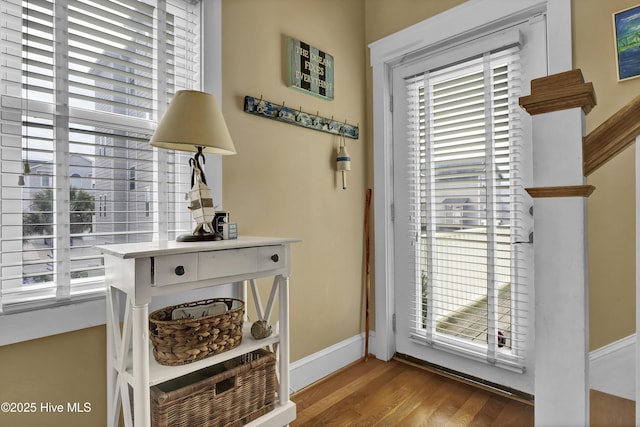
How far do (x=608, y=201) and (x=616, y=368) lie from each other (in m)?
0.79

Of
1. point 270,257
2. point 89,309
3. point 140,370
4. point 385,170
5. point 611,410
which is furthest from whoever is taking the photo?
point 385,170

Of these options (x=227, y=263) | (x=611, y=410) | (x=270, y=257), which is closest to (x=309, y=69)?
(x=270, y=257)

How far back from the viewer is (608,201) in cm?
169

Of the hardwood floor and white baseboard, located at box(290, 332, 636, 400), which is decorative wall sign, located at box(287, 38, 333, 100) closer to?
white baseboard, located at box(290, 332, 636, 400)

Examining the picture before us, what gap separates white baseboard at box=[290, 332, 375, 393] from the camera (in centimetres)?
210

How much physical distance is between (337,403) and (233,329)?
3.08 ft

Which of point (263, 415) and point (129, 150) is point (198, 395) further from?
point (129, 150)

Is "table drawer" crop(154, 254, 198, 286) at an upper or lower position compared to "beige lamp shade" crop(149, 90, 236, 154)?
lower

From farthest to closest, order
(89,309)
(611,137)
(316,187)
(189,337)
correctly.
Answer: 1. (316,187)
2. (89,309)
3. (189,337)
4. (611,137)

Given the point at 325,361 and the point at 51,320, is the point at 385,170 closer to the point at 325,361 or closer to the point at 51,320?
the point at 325,361

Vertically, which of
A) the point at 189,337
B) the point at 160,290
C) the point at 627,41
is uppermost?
the point at 627,41

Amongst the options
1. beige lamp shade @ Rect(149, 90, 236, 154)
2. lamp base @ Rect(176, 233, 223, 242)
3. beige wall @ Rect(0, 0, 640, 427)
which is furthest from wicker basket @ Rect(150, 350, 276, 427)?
beige lamp shade @ Rect(149, 90, 236, 154)

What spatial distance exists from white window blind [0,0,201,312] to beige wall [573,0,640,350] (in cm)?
198

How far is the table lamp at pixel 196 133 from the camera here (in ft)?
4.24
